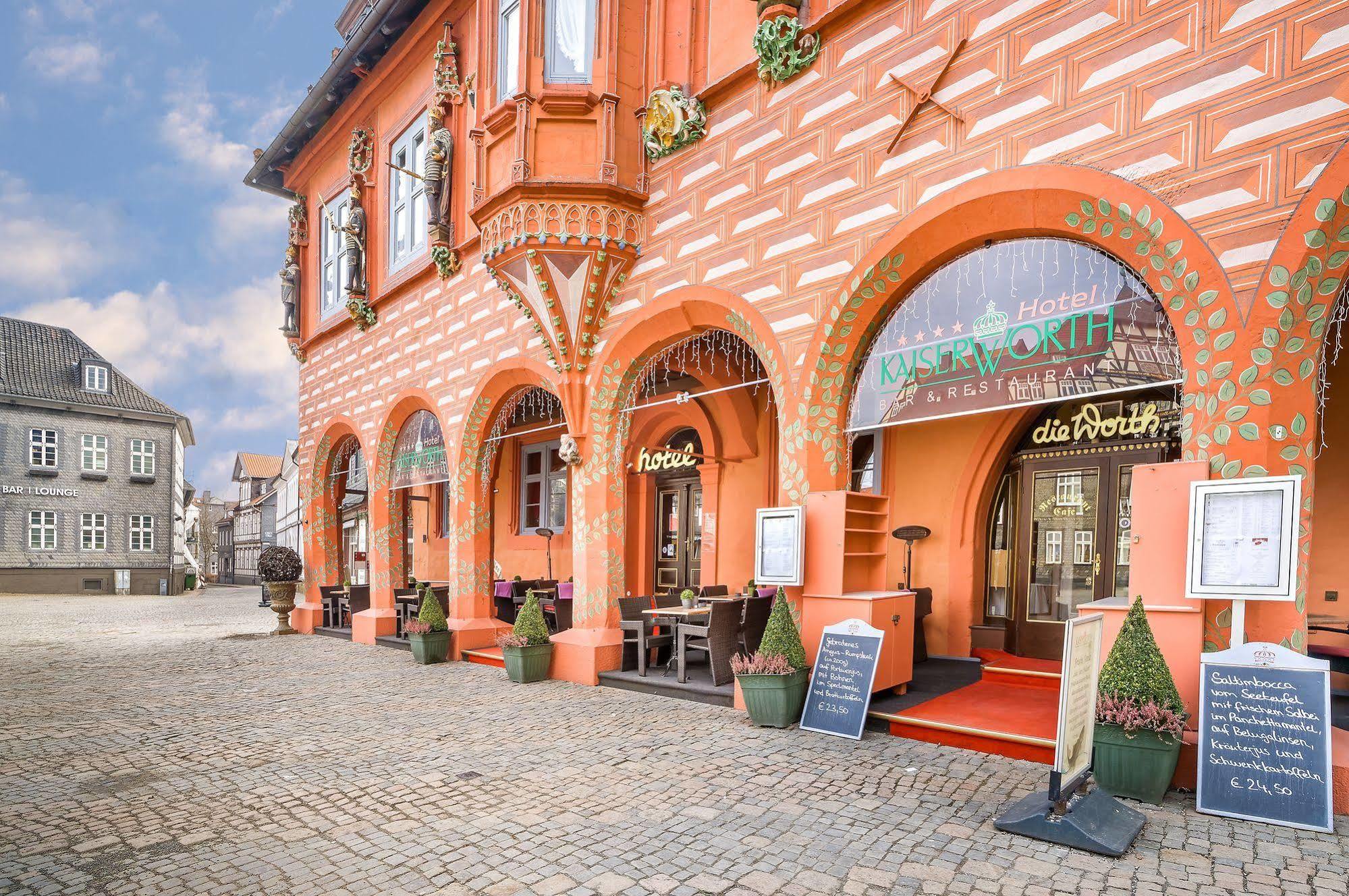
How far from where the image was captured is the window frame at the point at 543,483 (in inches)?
594

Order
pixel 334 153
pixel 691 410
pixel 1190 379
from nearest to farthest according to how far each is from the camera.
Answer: pixel 1190 379 < pixel 691 410 < pixel 334 153

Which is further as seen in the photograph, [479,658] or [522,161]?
[479,658]

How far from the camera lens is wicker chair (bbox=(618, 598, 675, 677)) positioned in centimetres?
817

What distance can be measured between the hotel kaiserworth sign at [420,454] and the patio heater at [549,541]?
2.36 meters

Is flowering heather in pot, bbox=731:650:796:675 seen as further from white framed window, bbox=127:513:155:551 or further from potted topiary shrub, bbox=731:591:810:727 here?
white framed window, bbox=127:513:155:551

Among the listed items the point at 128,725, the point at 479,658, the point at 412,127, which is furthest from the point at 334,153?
the point at 128,725

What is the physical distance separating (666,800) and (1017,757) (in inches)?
97.5

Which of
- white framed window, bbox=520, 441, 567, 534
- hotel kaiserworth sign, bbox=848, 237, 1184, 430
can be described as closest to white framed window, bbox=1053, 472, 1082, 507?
hotel kaiserworth sign, bbox=848, 237, 1184, 430

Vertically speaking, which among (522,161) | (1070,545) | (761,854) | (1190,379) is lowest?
(761,854)

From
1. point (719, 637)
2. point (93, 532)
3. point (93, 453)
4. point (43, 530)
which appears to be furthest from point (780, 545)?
point (93, 453)

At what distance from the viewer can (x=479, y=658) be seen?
33.4 feet

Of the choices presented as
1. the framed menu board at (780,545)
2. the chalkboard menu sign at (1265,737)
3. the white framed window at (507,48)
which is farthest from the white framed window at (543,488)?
the chalkboard menu sign at (1265,737)

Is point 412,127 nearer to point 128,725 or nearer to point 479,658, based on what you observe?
point 479,658

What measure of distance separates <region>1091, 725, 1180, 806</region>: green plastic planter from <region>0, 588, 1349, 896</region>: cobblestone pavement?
0.16 meters
